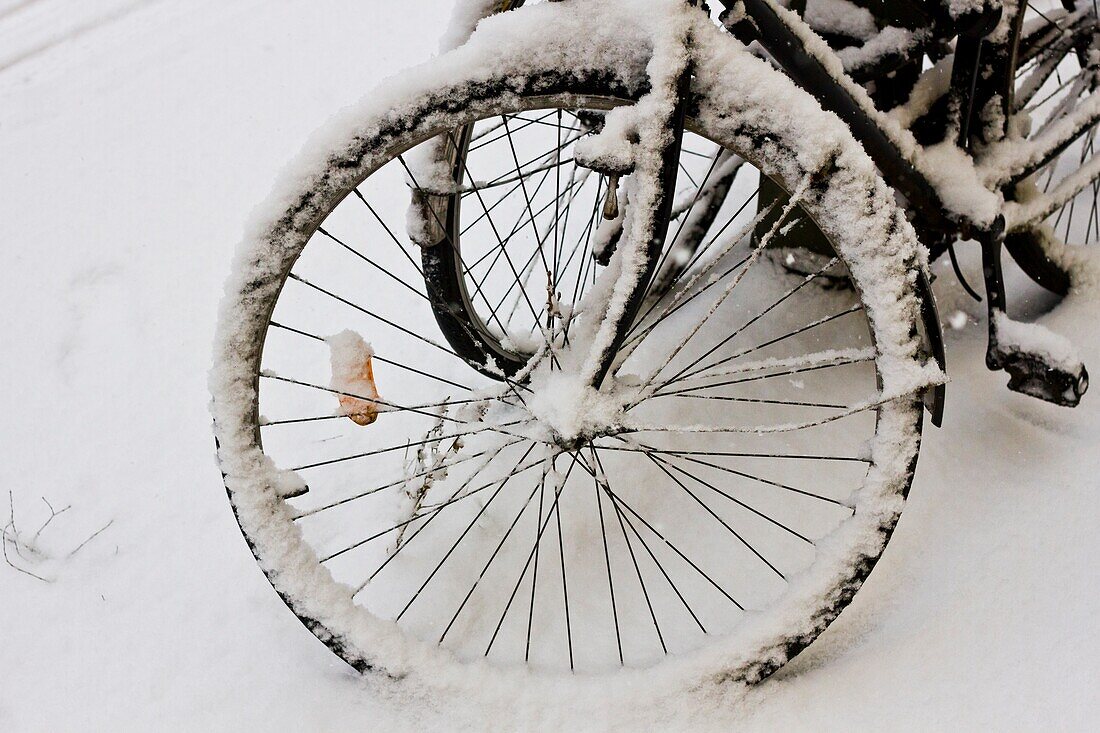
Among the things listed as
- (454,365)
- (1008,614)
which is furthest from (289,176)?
(1008,614)

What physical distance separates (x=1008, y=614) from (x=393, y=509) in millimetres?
1179

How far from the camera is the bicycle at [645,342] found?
104 cm

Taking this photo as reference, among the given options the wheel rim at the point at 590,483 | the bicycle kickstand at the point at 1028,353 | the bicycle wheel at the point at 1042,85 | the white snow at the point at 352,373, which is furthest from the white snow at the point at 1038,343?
the white snow at the point at 352,373

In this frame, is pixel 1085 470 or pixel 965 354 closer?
pixel 1085 470

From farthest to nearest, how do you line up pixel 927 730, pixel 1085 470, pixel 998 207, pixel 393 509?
1. pixel 393 509
2. pixel 1085 470
3. pixel 998 207
4. pixel 927 730

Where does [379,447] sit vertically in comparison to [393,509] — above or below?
above

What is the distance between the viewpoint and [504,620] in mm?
1536

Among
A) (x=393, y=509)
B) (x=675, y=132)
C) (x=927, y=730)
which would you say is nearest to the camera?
(x=675, y=132)

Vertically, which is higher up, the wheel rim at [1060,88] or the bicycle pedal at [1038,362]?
the wheel rim at [1060,88]

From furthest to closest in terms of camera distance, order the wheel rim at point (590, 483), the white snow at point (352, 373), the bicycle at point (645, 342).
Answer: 1. the wheel rim at point (590, 483)
2. the white snow at point (352, 373)
3. the bicycle at point (645, 342)

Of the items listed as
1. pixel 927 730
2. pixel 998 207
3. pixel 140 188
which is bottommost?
pixel 927 730

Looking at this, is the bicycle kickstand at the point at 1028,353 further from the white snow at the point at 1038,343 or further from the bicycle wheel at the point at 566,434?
the bicycle wheel at the point at 566,434

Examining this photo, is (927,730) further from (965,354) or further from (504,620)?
(965,354)

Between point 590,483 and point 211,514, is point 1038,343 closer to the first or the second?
point 590,483
